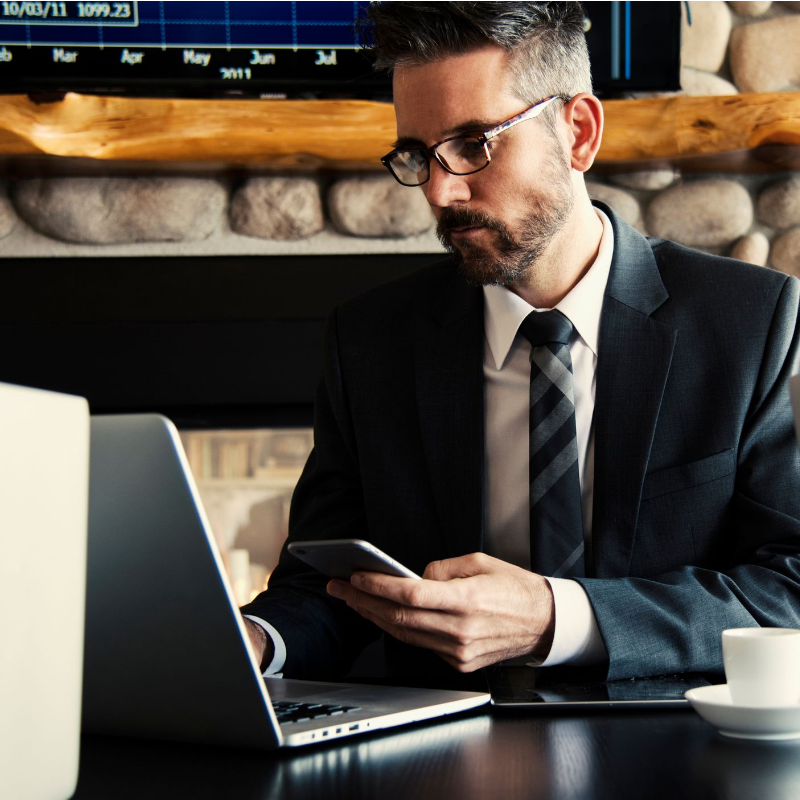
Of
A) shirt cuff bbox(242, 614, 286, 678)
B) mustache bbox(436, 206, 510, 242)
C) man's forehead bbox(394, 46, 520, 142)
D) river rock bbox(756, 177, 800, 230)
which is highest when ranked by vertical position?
man's forehead bbox(394, 46, 520, 142)

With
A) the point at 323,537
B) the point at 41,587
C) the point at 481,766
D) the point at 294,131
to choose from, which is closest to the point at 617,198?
the point at 294,131

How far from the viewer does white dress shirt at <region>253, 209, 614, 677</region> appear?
1266 millimetres

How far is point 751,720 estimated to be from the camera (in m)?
0.65

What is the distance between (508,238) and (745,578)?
0.51 m

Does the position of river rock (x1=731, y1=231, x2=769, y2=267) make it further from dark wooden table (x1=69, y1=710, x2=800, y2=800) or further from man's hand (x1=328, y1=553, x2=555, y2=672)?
dark wooden table (x1=69, y1=710, x2=800, y2=800)

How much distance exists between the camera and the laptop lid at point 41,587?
0.48 meters

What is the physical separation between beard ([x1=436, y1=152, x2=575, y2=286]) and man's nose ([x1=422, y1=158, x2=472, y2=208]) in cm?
1

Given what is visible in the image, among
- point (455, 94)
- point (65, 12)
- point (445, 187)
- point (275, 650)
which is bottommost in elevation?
point (275, 650)

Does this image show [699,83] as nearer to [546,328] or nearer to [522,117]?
[522,117]

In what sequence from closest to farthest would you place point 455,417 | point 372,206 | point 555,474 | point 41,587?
point 41,587
point 555,474
point 455,417
point 372,206

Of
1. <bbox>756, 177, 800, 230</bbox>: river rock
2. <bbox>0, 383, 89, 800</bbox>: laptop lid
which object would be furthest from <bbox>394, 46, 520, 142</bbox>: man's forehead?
<bbox>756, 177, 800, 230</bbox>: river rock

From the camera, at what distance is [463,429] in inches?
50.3

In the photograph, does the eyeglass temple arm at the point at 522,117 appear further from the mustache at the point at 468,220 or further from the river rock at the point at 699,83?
the river rock at the point at 699,83

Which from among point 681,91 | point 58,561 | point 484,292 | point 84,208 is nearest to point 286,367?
point 84,208
